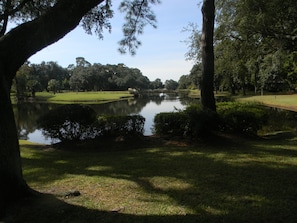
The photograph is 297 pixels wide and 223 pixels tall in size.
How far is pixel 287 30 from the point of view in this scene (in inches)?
572

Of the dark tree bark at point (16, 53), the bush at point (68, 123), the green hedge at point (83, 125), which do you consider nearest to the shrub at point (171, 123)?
the green hedge at point (83, 125)

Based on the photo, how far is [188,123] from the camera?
9180mm

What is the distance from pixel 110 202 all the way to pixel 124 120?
5.62 metres

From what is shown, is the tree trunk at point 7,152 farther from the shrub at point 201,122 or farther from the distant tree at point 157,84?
the distant tree at point 157,84

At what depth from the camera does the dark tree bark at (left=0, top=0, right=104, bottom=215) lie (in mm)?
3695

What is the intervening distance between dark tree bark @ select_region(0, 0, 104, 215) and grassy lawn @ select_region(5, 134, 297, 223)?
0.41 m

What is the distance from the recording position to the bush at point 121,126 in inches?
382

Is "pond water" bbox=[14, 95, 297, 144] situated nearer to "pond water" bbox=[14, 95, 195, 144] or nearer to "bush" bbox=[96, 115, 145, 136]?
"pond water" bbox=[14, 95, 195, 144]

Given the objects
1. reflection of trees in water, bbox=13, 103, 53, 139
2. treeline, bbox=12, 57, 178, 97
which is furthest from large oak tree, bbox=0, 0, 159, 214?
treeline, bbox=12, 57, 178, 97

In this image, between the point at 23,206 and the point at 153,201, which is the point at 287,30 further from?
the point at 23,206

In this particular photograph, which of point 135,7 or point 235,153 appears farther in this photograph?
point 135,7

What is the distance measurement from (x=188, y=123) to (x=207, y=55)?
279cm

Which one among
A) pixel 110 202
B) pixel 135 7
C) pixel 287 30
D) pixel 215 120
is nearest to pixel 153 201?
pixel 110 202

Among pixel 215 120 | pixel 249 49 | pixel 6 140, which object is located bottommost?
pixel 215 120
